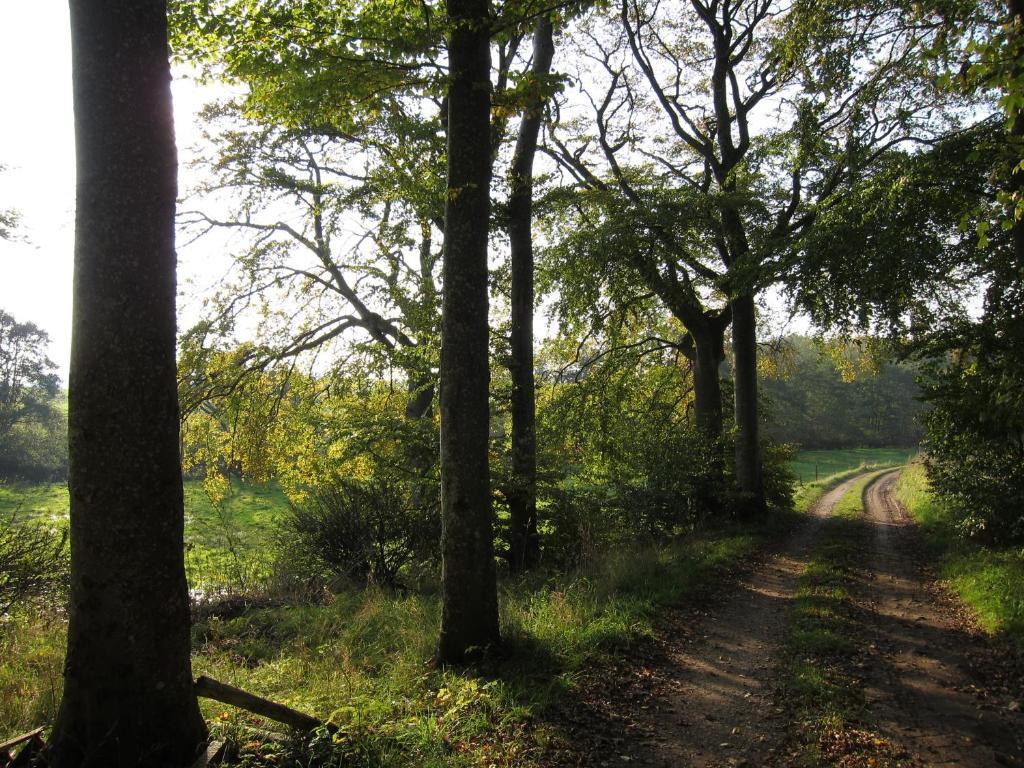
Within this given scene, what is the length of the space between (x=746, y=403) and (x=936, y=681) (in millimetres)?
11256

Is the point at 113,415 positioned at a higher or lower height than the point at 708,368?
lower

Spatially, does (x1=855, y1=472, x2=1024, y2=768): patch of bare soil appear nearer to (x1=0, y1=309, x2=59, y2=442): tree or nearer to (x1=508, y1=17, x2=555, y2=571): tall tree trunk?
(x1=508, y1=17, x2=555, y2=571): tall tree trunk

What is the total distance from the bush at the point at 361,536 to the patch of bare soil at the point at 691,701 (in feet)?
17.1

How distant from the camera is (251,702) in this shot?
4.15 metres

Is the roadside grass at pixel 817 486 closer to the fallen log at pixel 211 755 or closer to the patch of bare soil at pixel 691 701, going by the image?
the patch of bare soil at pixel 691 701

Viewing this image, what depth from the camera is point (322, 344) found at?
17.8m

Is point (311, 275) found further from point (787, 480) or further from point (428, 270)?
point (787, 480)

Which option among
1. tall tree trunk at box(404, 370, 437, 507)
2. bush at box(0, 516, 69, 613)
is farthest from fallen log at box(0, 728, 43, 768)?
tall tree trunk at box(404, 370, 437, 507)

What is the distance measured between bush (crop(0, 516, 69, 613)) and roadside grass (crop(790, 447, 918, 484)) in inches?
1739

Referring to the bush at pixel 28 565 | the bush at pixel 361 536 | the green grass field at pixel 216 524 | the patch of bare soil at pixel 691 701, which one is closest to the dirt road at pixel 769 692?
the patch of bare soil at pixel 691 701

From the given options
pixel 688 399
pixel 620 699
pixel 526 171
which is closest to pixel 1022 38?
pixel 620 699

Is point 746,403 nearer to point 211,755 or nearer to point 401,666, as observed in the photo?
point 401,666

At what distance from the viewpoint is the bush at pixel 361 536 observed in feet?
36.8

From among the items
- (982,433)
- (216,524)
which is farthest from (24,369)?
(982,433)
